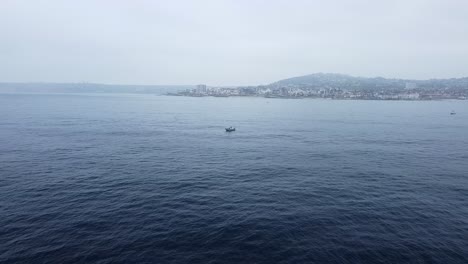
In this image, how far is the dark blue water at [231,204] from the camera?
30.1 m

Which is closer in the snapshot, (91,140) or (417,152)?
(417,152)

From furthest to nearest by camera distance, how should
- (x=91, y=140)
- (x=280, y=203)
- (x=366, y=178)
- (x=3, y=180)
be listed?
(x=91, y=140)
(x=366, y=178)
(x=3, y=180)
(x=280, y=203)

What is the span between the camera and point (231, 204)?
41.6 m

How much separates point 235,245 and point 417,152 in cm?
6675

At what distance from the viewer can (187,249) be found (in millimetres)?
30156

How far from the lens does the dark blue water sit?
1184 inches

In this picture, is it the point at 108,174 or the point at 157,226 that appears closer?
the point at 157,226

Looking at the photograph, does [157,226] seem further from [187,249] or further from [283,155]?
[283,155]

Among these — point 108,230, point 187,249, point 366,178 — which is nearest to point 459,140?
point 366,178

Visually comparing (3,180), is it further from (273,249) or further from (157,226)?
(273,249)

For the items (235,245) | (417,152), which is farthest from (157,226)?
(417,152)

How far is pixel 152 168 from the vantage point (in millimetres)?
59906

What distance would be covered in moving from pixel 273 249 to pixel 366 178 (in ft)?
104

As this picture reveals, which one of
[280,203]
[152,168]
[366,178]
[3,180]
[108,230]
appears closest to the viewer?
[108,230]
